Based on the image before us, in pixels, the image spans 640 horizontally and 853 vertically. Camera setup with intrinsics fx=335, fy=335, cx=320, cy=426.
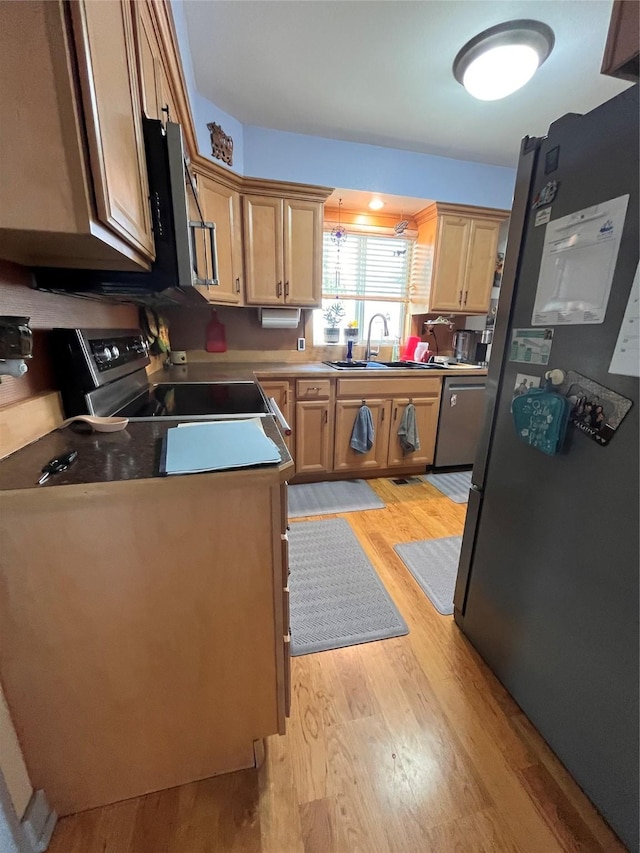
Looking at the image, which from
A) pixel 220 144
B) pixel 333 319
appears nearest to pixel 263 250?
pixel 220 144

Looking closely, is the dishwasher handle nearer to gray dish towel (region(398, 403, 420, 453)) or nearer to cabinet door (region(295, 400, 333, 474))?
gray dish towel (region(398, 403, 420, 453))

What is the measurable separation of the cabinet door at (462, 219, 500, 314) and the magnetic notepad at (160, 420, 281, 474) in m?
2.87

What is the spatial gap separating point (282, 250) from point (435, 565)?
2.40m

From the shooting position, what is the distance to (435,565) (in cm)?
183

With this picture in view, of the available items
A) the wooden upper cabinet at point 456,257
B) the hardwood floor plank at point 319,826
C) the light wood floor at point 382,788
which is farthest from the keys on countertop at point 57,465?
the wooden upper cabinet at point 456,257

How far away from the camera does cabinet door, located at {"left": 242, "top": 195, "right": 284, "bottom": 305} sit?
2.46 m

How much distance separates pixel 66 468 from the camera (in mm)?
706

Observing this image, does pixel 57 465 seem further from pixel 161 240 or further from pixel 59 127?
pixel 161 240

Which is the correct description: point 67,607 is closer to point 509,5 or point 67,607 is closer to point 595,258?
point 595,258

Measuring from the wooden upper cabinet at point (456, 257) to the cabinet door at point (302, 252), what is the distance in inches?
41.4

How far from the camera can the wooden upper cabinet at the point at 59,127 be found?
54 centimetres

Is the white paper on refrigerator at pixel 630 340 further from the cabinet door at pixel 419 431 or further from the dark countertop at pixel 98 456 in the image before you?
the cabinet door at pixel 419 431

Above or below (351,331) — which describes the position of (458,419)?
below

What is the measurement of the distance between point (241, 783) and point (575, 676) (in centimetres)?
98
